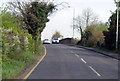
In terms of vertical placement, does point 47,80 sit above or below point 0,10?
below

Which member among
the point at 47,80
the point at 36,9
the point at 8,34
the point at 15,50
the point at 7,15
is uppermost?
the point at 36,9

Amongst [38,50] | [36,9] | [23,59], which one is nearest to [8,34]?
[23,59]

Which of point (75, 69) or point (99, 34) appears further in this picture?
point (99, 34)

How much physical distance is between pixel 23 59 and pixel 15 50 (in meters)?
1.54

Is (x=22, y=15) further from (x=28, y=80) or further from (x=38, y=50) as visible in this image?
(x=28, y=80)

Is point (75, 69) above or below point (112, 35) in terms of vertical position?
below

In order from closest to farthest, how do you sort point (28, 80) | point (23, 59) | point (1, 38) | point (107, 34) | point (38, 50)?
point (28, 80) < point (1, 38) < point (23, 59) < point (38, 50) < point (107, 34)

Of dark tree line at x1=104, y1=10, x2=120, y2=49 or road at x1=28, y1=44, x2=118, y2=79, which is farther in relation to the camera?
dark tree line at x1=104, y1=10, x2=120, y2=49

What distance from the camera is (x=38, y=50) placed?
79.9 feet

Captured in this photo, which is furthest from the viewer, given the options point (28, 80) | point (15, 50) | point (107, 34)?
point (107, 34)

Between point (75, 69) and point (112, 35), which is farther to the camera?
point (112, 35)

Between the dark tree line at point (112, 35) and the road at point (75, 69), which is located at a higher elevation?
the dark tree line at point (112, 35)

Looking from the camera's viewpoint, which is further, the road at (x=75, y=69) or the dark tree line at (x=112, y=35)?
the dark tree line at (x=112, y=35)

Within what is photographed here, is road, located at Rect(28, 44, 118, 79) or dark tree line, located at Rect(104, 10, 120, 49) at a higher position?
dark tree line, located at Rect(104, 10, 120, 49)
